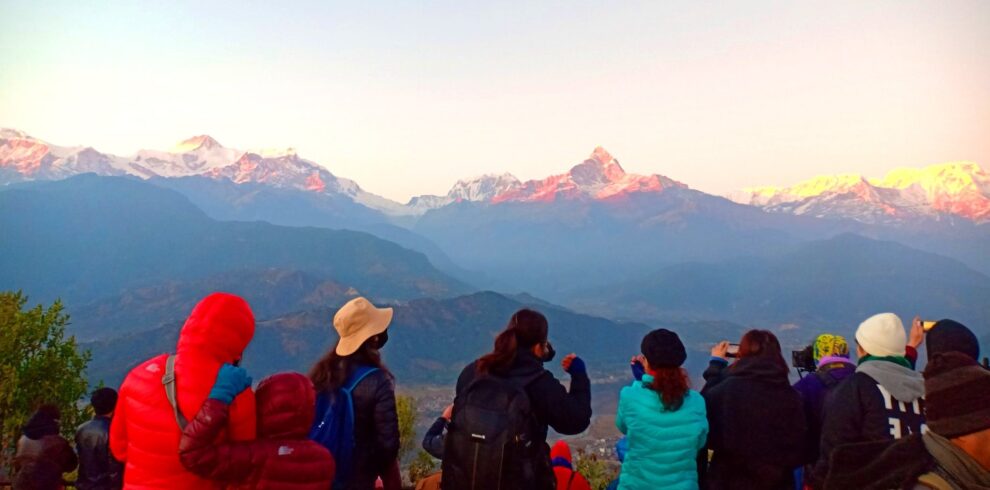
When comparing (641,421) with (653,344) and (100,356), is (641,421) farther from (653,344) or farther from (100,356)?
(100,356)

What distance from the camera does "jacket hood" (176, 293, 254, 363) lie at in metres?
3.45

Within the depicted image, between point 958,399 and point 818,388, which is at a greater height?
point 958,399

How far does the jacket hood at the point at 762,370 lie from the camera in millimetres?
4531

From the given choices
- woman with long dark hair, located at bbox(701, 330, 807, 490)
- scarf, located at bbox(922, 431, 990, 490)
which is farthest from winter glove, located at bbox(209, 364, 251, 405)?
woman with long dark hair, located at bbox(701, 330, 807, 490)

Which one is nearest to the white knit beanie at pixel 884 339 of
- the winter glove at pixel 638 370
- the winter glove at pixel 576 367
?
the winter glove at pixel 638 370

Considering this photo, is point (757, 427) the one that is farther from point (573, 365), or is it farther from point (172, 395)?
point (172, 395)

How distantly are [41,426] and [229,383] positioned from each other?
4.60 meters

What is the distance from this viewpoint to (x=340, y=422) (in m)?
4.24

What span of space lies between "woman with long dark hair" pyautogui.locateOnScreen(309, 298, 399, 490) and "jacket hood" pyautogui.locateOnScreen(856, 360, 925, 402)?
3.38 meters

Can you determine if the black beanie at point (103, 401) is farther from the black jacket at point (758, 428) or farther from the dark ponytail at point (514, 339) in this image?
the black jacket at point (758, 428)

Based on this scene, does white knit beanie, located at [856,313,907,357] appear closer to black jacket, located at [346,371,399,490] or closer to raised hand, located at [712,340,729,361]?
raised hand, located at [712,340,729,361]

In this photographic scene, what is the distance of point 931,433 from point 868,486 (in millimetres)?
307

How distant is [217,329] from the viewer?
3.49 meters

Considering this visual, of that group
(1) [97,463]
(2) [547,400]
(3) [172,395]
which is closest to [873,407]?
(2) [547,400]
